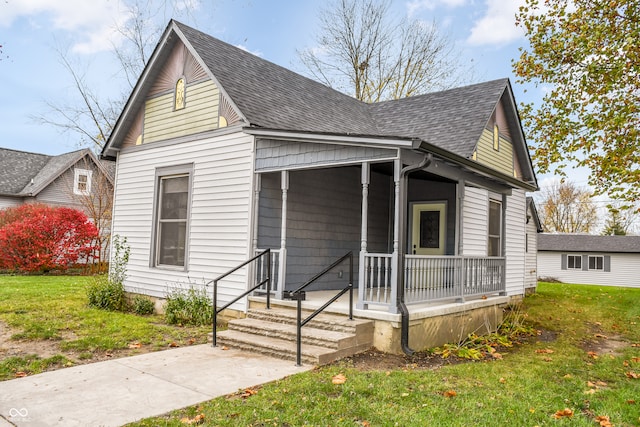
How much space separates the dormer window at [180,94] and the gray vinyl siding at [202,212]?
0.84 meters

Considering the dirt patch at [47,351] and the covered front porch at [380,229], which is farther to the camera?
the covered front porch at [380,229]

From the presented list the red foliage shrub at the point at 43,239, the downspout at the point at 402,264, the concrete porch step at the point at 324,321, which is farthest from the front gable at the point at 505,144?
the red foliage shrub at the point at 43,239

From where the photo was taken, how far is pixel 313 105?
36.8 ft

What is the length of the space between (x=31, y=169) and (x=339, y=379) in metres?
25.0

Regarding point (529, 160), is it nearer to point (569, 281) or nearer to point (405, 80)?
point (405, 80)

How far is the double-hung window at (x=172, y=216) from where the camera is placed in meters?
9.78

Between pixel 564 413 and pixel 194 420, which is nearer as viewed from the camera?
pixel 194 420

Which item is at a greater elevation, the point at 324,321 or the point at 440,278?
the point at 440,278

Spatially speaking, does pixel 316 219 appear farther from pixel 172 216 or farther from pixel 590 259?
pixel 590 259

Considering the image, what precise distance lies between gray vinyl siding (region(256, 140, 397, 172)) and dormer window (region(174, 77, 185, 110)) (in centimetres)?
263

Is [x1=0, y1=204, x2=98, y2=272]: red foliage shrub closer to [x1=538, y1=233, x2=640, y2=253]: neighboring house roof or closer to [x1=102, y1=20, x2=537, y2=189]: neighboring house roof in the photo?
[x1=102, y1=20, x2=537, y2=189]: neighboring house roof

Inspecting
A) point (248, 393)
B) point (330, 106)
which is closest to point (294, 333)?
point (248, 393)

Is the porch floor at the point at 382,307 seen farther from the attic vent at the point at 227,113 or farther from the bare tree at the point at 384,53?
the bare tree at the point at 384,53

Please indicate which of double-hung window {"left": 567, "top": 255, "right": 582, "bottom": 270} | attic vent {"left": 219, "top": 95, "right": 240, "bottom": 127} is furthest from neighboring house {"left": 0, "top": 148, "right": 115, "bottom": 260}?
double-hung window {"left": 567, "top": 255, "right": 582, "bottom": 270}
